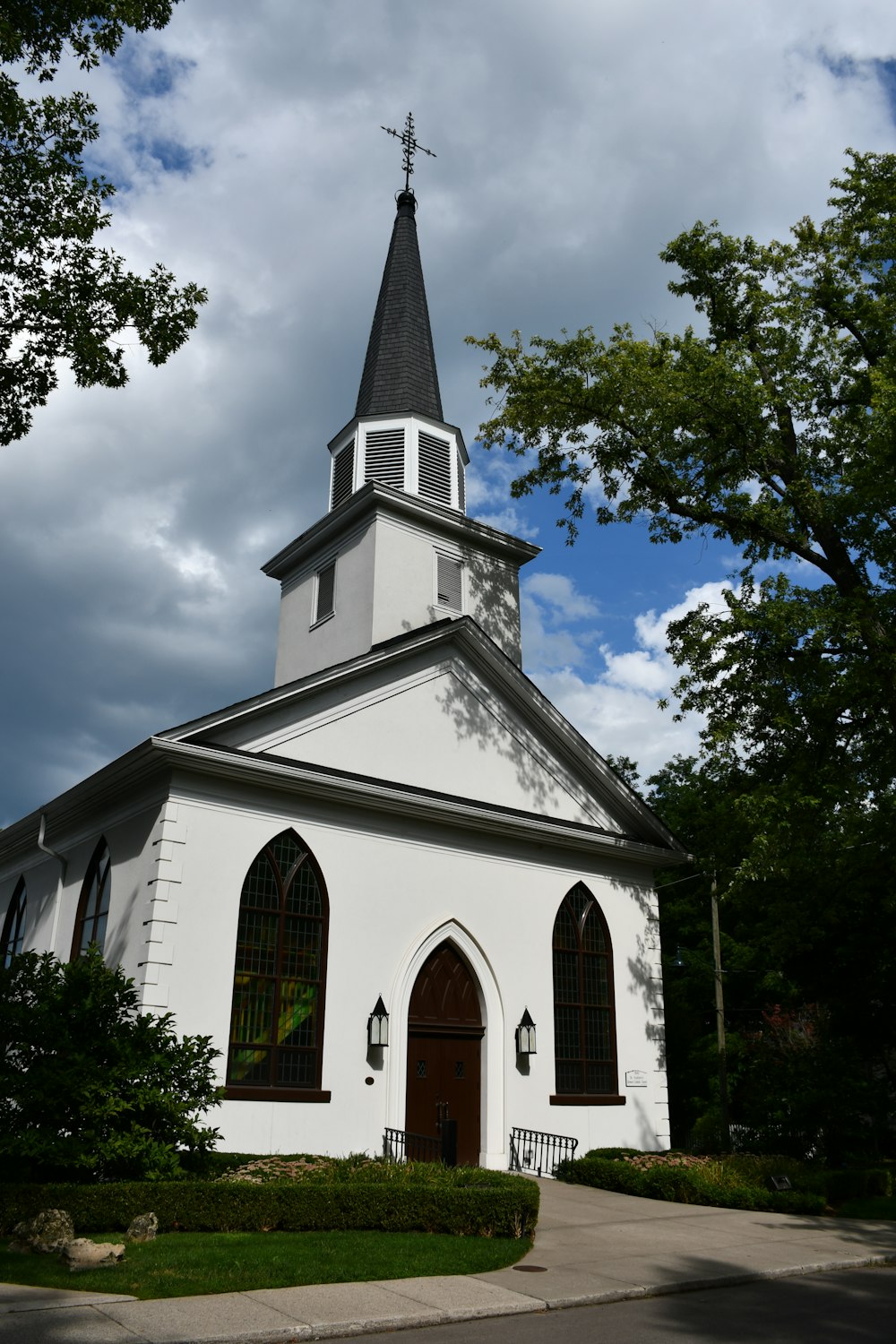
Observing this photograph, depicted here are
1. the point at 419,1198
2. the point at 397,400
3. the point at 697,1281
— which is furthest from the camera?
the point at 397,400

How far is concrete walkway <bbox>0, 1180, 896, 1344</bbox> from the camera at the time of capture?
7.29 meters

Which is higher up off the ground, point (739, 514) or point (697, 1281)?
point (739, 514)

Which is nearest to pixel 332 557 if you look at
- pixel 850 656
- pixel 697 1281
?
pixel 850 656

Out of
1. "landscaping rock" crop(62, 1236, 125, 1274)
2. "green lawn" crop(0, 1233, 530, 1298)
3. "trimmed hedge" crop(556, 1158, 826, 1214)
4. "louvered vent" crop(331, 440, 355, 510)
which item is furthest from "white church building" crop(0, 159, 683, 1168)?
"landscaping rock" crop(62, 1236, 125, 1274)

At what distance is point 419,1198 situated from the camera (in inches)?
444

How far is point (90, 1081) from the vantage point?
11242mm

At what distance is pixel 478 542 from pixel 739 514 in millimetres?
6030

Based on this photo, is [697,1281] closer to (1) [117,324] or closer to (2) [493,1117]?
(2) [493,1117]

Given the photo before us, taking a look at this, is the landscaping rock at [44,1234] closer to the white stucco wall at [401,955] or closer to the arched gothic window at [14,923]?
the white stucco wall at [401,955]

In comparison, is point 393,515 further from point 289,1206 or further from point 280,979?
point 289,1206

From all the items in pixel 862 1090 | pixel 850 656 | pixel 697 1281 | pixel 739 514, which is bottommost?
pixel 697 1281

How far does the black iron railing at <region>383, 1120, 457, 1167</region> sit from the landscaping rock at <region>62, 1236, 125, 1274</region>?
5.96m

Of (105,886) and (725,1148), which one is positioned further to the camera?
(725,1148)

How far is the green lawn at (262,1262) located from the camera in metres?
8.41
